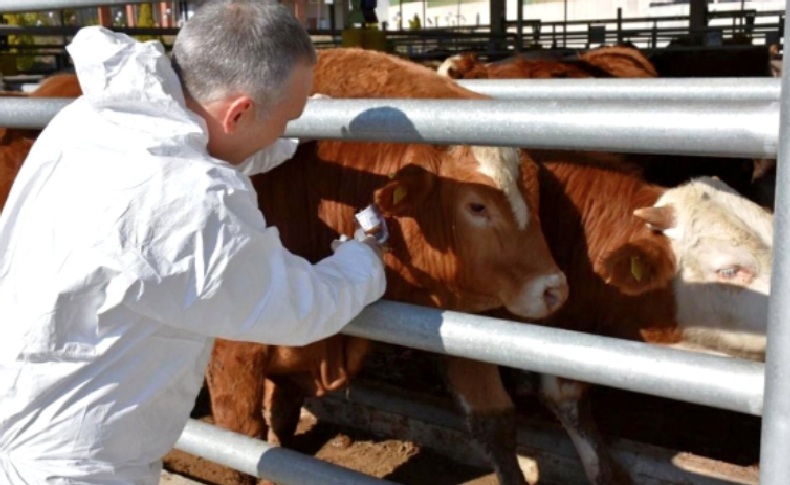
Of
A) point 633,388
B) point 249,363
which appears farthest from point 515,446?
point 633,388

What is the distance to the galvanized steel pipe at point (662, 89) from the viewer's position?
2.43 m

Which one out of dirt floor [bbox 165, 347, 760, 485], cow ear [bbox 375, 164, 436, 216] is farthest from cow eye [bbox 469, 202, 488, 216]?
dirt floor [bbox 165, 347, 760, 485]

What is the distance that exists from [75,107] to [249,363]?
1.67 m

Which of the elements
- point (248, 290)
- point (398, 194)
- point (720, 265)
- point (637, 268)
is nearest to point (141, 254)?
point (248, 290)

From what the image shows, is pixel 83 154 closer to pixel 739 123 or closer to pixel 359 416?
pixel 739 123

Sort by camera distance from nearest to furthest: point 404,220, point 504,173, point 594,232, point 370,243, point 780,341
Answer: point 780,341 < point 370,243 < point 504,173 < point 404,220 < point 594,232

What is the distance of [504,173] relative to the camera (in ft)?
9.86

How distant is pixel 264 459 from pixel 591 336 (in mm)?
905

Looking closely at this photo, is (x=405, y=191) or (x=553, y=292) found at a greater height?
(x=405, y=191)

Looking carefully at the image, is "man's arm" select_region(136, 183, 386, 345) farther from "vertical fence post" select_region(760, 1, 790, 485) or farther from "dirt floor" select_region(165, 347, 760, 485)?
"dirt floor" select_region(165, 347, 760, 485)

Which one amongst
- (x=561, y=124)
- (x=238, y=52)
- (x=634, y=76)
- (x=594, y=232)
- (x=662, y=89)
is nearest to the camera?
(x=561, y=124)

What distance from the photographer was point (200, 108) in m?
1.75

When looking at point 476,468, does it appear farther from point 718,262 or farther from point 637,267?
point 718,262

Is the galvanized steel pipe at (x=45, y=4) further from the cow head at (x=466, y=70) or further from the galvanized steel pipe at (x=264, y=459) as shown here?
the cow head at (x=466, y=70)
